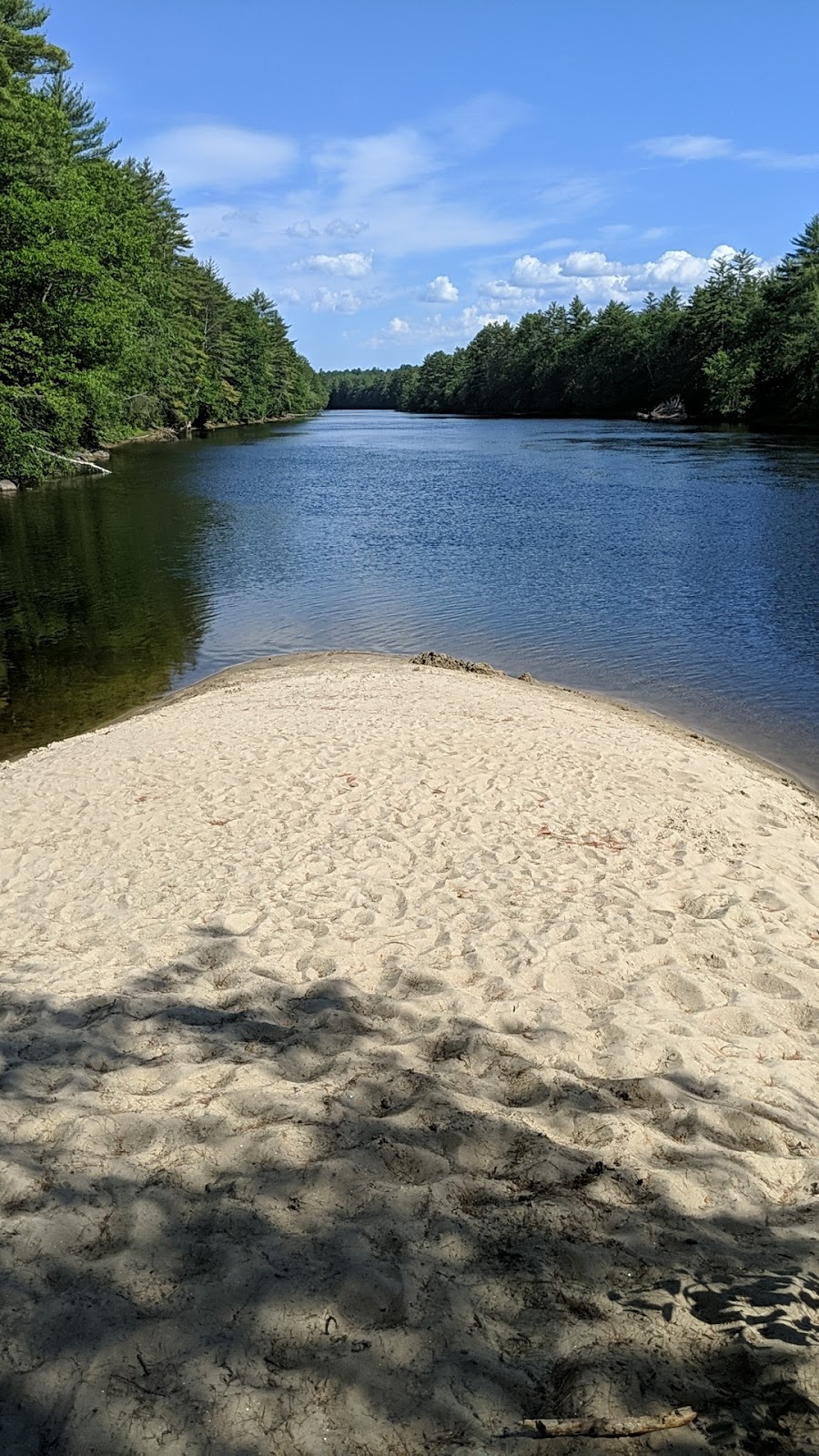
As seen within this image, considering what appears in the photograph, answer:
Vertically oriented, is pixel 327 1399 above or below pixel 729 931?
above

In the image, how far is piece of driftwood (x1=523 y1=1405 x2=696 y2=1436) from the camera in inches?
94.6

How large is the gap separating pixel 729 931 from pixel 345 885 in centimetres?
263

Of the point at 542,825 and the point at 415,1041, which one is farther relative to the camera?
the point at 542,825

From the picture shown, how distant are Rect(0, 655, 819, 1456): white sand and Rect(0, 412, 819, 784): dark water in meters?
5.10

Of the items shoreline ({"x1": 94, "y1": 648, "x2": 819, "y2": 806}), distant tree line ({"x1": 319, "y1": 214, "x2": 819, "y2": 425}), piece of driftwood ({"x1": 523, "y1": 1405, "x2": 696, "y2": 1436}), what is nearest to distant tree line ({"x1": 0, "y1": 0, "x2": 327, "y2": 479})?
shoreline ({"x1": 94, "y1": 648, "x2": 819, "y2": 806})

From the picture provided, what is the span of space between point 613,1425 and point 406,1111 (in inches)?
67.4

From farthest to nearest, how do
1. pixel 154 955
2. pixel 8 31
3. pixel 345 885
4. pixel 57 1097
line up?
pixel 8 31, pixel 345 885, pixel 154 955, pixel 57 1097

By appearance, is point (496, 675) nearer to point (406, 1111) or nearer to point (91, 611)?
point (91, 611)

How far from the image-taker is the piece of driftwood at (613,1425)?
2.40 meters

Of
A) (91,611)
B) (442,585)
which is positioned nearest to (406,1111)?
(91,611)

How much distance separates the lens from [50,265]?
→ 90.9ft

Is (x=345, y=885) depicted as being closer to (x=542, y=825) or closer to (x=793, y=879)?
(x=542, y=825)

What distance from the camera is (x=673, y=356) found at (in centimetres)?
8925

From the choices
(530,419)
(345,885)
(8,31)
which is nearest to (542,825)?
(345,885)
